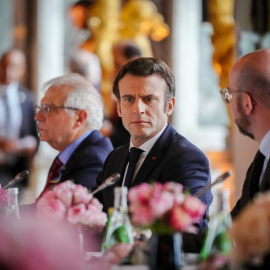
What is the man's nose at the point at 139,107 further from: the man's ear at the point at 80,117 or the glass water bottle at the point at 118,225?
the glass water bottle at the point at 118,225

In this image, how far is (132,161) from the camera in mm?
3877

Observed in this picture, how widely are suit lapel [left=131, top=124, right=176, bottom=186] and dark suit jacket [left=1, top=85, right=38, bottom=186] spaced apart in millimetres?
5897

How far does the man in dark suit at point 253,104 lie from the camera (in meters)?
3.37

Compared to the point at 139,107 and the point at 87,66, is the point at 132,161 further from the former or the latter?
the point at 87,66

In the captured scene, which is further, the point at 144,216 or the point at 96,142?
the point at 96,142

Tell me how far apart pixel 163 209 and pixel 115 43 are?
8.49m

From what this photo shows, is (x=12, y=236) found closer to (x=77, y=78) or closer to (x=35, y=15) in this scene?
(x=77, y=78)

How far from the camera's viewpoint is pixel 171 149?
380cm

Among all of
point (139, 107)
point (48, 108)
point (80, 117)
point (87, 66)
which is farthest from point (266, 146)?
point (87, 66)

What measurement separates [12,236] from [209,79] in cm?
942

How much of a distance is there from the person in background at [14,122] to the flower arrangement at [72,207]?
22.2 ft

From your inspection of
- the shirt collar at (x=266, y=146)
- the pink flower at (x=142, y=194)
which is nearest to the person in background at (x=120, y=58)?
the shirt collar at (x=266, y=146)

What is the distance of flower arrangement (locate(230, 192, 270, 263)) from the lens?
1912 millimetres

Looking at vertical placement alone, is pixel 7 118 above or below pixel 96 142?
below
